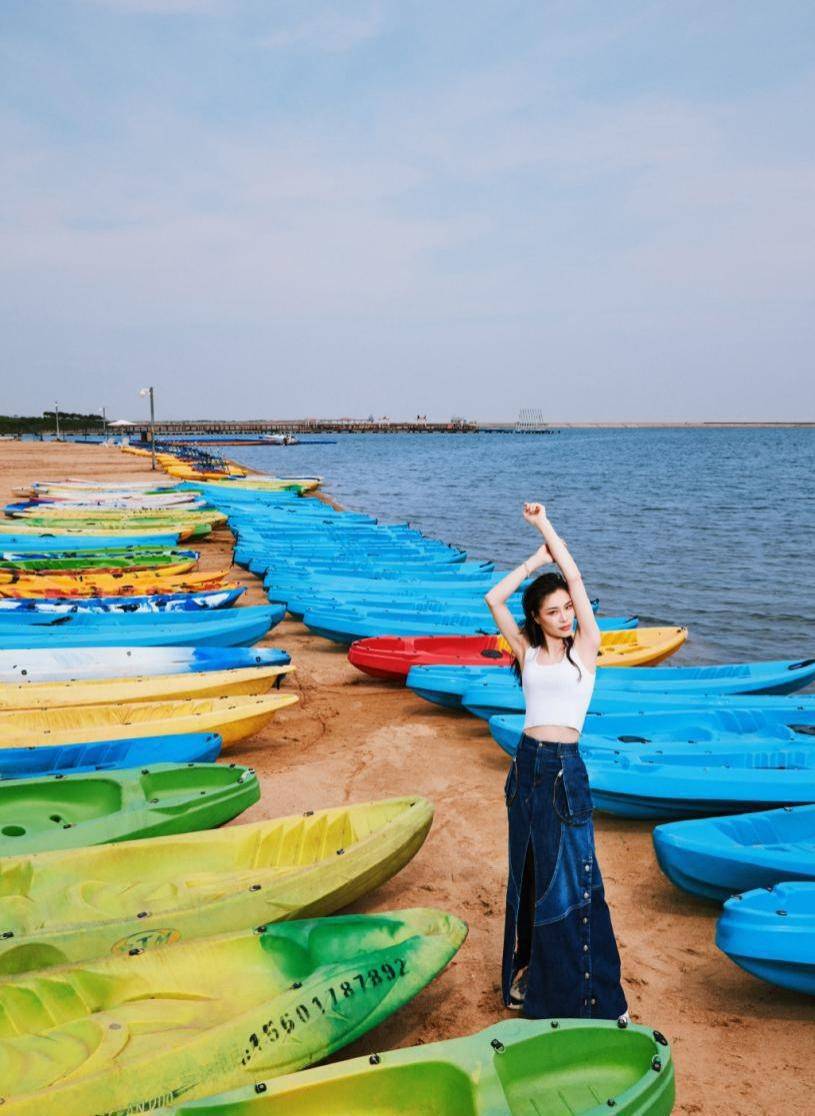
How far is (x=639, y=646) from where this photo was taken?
34.6 ft

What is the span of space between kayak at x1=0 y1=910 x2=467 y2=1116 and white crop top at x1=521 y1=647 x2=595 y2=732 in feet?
3.83

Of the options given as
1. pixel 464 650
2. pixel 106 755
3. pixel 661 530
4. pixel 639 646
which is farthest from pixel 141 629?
pixel 661 530

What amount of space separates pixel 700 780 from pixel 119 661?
5869 mm

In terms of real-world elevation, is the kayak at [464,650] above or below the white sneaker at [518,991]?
above

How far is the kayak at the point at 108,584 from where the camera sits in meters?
12.8

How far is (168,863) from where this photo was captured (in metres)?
5.00

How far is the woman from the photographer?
373 centimetres

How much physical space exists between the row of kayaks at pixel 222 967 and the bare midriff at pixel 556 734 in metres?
1.07

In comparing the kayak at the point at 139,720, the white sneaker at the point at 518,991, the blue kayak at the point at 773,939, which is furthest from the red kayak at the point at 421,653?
the blue kayak at the point at 773,939

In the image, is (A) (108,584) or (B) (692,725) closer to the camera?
(B) (692,725)

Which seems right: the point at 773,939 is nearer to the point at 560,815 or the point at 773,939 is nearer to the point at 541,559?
the point at 560,815

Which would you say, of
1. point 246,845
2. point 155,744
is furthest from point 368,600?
point 246,845

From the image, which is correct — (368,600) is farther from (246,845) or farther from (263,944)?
(263,944)

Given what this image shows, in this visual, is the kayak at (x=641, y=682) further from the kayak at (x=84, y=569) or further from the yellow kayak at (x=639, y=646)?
the kayak at (x=84, y=569)
